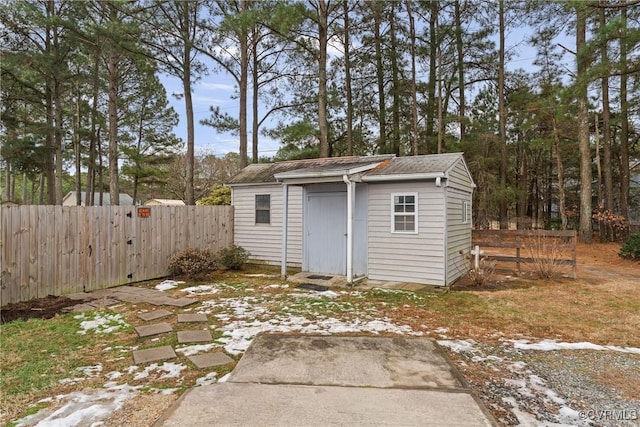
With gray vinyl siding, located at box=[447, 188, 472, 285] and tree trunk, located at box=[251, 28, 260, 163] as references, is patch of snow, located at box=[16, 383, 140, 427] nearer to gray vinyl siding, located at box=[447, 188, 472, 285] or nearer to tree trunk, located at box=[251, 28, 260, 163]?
gray vinyl siding, located at box=[447, 188, 472, 285]

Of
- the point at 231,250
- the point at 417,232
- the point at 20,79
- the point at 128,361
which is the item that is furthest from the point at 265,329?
the point at 20,79

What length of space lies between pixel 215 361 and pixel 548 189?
27.0 meters

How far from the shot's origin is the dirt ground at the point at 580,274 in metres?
5.02

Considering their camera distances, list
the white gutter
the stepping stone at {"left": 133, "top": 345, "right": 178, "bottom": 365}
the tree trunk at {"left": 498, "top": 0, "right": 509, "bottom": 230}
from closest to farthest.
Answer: the stepping stone at {"left": 133, "top": 345, "right": 178, "bottom": 365} → the white gutter → the tree trunk at {"left": 498, "top": 0, "right": 509, "bottom": 230}

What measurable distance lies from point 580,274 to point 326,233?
21.0 feet

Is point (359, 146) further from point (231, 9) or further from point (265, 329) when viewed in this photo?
point (265, 329)

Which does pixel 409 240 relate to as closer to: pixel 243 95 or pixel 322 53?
pixel 322 53

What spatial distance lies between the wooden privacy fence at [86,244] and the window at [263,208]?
63.3 inches

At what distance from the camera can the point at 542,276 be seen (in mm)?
7738

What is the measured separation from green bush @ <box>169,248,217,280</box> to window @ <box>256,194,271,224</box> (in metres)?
2.10

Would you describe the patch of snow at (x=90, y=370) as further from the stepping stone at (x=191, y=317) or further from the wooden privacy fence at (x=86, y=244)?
the wooden privacy fence at (x=86, y=244)

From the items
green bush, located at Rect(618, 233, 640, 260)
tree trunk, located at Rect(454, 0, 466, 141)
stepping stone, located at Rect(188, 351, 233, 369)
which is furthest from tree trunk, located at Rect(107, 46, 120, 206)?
green bush, located at Rect(618, 233, 640, 260)

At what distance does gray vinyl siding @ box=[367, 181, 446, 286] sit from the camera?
22.6ft

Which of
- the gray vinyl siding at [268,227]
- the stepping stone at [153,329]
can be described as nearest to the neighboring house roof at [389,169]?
the gray vinyl siding at [268,227]
